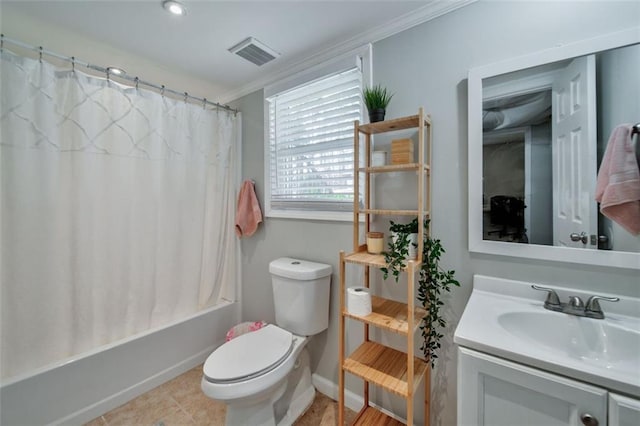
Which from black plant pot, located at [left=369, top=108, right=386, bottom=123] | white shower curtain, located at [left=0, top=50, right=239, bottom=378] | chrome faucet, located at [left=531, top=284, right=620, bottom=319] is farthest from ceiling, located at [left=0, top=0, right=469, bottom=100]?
chrome faucet, located at [left=531, top=284, right=620, bottom=319]

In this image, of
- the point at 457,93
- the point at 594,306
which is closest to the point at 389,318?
the point at 594,306

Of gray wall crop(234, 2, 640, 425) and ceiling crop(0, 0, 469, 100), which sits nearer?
gray wall crop(234, 2, 640, 425)

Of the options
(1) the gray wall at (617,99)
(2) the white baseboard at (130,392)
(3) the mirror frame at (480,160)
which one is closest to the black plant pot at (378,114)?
(3) the mirror frame at (480,160)

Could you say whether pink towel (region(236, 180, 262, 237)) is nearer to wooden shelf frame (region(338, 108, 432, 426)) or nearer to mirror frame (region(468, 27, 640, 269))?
wooden shelf frame (region(338, 108, 432, 426))

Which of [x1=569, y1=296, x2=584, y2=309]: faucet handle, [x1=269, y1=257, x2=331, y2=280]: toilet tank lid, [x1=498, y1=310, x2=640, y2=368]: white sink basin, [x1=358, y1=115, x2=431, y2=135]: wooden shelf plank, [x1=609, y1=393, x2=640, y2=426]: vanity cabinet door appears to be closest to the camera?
[x1=609, y1=393, x2=640, y2=426]: vanity cabinet door

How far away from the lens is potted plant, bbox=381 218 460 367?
1139 millimetres

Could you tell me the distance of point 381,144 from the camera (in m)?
1.46

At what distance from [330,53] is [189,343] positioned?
7.62ft

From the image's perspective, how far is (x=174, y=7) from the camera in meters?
1.29

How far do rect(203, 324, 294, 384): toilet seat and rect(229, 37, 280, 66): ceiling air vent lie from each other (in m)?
1.75

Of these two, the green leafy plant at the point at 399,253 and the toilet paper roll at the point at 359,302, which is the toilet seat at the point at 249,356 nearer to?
the toilet paper roll at the point at 359,302

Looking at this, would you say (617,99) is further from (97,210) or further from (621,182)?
(97,210)

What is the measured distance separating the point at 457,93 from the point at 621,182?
692mm

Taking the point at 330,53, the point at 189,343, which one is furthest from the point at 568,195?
the point at 189,343
